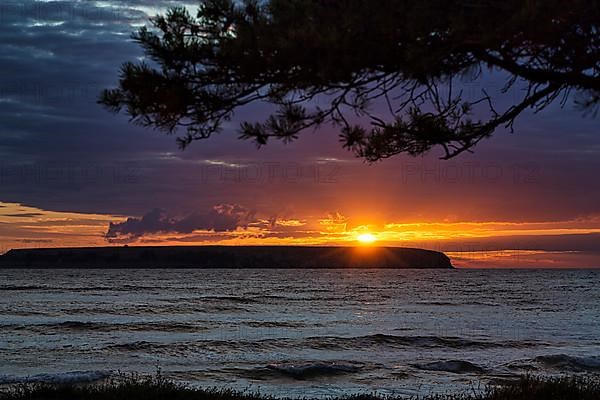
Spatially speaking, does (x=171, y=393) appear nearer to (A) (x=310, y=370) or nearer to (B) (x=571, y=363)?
(A) (x=310, y=370)

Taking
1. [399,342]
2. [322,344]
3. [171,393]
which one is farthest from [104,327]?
[171,393]

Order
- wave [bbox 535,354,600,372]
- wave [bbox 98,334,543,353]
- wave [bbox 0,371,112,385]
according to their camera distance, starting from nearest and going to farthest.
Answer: wave [bbox 0,371,112,385], wave [bbox 535,354,600,372], wave [bbox 98,334,543,353]

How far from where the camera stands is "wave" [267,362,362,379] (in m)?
18.6

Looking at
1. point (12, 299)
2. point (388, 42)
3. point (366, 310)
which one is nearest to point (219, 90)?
point (388, 42)

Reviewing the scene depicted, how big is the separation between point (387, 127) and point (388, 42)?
1.75m

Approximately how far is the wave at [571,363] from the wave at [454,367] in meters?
2.41

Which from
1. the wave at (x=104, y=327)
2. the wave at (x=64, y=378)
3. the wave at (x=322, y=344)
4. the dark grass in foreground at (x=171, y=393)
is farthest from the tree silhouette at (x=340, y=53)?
the wave at (x=104, y=327)

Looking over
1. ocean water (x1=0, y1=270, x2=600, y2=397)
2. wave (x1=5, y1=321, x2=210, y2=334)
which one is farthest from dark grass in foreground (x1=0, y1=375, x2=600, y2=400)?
wave (x1=5, y1=321, x2=210, y2=334)

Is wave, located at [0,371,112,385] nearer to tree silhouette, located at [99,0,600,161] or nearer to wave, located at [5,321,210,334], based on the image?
tree silhouette, located at [99,0,600,161]

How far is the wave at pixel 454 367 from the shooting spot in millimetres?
19422

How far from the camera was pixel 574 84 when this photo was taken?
29.7ft

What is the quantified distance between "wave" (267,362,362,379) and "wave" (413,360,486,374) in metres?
2.02

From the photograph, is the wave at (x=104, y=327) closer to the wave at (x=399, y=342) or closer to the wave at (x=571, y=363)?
the wave at (x=399, y=342)

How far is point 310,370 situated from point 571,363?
7.84 metres
